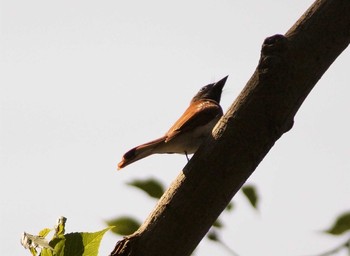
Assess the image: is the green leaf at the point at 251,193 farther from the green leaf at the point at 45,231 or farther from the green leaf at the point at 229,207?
the green leaf at the point at 45,231

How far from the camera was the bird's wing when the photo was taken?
4648mm

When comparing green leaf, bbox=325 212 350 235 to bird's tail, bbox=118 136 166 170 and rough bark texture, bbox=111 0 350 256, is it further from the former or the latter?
bird's tail, bbox=118 136 166 170

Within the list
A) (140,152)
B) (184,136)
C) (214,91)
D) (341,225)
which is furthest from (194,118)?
(341,225)

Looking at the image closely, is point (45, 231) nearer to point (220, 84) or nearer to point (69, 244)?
point (69, 244)

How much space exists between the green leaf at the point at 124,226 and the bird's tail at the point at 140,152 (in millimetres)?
2268

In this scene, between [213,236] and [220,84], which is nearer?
[213,236]

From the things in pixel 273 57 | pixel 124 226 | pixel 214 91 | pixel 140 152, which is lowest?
pixel 124 226

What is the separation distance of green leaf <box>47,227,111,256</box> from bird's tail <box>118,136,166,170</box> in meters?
2.32

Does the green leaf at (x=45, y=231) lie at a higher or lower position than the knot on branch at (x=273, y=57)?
lower

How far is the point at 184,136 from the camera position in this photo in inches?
183

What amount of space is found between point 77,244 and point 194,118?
2524 millimetres

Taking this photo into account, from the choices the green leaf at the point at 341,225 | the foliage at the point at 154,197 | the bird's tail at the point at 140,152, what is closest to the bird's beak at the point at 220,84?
the bird's tail at the point at 140,152

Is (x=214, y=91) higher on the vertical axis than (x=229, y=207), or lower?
higher

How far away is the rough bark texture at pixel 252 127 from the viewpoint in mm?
2248
